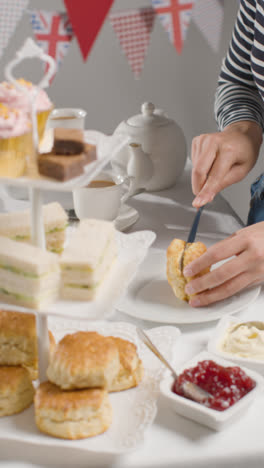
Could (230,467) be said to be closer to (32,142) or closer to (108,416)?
(108,416)

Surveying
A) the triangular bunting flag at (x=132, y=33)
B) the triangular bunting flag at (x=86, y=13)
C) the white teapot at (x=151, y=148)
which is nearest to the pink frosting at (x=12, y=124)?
the white teapot at (x=151, y=148)

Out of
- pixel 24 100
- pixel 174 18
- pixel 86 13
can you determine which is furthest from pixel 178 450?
pixel 86 13

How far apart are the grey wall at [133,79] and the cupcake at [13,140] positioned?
9.46 feet

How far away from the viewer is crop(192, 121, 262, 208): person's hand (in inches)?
58.1

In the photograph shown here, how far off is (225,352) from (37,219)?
1.45 feet

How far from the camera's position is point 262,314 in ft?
4.00

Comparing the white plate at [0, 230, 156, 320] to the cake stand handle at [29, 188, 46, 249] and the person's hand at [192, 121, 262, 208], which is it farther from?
the person's hand at [192, 121, 262, 208]

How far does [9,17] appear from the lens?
329cm

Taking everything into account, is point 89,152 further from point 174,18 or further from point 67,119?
point 174,18

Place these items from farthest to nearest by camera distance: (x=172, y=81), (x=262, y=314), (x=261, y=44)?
(x=172, y=81) → (x=261, y=44) → (x=262, y=314)

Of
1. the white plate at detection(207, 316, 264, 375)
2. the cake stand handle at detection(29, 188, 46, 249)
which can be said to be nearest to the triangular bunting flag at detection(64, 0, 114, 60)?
the white plate at detection(207, 316, 264, 375)

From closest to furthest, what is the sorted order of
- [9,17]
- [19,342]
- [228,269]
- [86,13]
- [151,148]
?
[19,342], [228,269], [151,148], [86,13], [9,17]

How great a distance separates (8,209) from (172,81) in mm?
2320

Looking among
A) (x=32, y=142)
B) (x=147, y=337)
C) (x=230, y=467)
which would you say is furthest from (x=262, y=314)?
(x=32, y=142)
